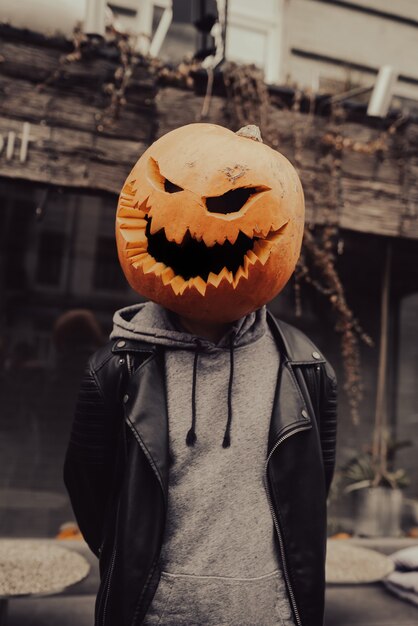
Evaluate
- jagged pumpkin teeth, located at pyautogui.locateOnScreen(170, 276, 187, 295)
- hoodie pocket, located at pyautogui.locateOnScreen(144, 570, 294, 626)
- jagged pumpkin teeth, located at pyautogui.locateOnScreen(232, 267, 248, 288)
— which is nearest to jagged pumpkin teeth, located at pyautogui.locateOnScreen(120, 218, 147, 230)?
jagged pumpkin teeth, located at pyautogui.locateOnScreen(170, 276, 187, 295)

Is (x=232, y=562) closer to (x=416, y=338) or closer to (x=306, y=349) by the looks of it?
(x=306, y=349)

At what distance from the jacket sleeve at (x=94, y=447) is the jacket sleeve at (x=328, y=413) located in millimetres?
667

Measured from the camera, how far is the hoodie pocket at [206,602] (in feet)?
5.12

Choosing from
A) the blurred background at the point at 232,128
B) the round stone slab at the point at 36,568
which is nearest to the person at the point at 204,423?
the round stone slab at the point at 36,568

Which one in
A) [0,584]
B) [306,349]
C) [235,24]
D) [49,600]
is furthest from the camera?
[235,24]

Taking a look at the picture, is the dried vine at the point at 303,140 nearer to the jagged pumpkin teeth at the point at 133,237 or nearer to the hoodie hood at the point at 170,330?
the hoodie hood at the point at 170,330

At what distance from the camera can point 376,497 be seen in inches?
210

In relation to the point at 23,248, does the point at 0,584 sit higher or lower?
lower

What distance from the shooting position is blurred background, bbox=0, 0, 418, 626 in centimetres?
412

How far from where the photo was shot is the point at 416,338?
6.52 meters

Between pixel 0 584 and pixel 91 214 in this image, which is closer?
pixel 0 584

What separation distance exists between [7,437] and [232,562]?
3.95 metres

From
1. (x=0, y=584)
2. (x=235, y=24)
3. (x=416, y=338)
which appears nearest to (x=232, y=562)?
(x=0, y=584)

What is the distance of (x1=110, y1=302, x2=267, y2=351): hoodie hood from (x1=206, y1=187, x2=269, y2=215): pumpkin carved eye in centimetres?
35
